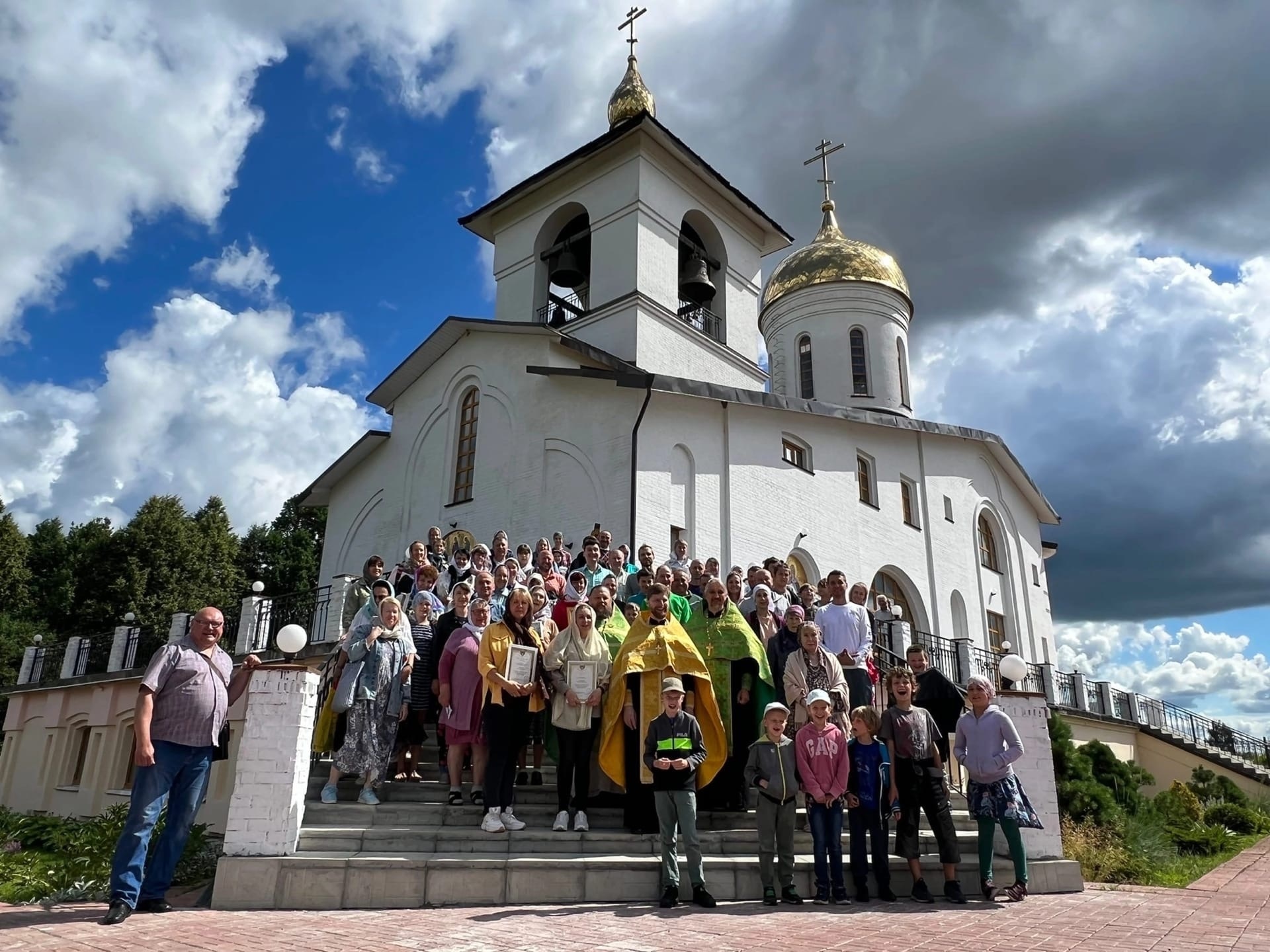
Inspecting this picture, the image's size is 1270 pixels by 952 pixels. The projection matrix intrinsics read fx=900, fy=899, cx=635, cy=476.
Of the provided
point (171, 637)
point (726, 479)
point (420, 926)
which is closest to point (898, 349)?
point (726, 479)

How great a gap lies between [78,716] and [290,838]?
13.6 meters

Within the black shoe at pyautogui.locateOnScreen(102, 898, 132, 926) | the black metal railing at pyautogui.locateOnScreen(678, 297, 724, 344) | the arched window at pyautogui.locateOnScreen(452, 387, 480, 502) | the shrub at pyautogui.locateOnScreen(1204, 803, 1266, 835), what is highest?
the black metal railing at pyautogui.locateOnScreen(678, 297, 724, 344)

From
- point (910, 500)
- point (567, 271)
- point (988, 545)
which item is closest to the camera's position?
point (567, 271)

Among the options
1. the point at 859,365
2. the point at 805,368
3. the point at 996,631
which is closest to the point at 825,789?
the point at 996,631

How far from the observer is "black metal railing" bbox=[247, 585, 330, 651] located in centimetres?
1385

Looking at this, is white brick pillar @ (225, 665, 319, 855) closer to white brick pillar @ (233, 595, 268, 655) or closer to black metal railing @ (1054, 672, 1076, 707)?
white brick pillar @ (233, 595, 268, 655)

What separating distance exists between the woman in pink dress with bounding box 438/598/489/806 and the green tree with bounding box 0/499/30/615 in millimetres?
34374

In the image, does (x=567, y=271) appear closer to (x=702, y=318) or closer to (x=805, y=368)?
(x=702, y=318)

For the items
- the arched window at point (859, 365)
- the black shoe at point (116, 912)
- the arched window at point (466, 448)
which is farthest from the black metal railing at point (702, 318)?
the black shoe at point (116, 912)

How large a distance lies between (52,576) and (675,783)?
3839cm

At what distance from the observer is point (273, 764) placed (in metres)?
6.63

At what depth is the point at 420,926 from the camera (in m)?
5.42

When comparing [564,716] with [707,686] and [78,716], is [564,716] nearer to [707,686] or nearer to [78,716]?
[707,686]

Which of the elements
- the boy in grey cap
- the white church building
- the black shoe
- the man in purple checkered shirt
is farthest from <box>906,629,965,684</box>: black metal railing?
the black shoe
